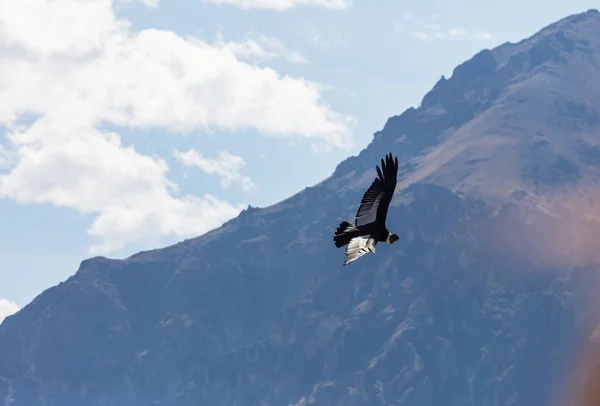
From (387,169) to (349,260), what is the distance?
24.0 ft

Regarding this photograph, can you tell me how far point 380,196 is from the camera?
60375 millimetres

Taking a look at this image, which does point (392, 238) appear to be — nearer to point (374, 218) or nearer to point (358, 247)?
point (374, 218)

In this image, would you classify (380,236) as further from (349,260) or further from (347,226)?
(349,260)

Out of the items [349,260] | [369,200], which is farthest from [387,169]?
[349,260]

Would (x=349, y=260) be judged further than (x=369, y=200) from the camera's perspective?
No

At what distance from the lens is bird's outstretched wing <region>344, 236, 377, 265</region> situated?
2131 inches

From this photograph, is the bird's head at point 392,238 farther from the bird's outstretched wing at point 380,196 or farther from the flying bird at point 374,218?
the bird's outstretched wing at point 380,196

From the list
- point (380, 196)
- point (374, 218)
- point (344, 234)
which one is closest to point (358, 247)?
point (344, 234)

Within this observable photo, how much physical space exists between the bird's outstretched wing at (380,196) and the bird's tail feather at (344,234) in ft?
2.15

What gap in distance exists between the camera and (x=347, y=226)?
194 ft

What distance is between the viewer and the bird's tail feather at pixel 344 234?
189 feet

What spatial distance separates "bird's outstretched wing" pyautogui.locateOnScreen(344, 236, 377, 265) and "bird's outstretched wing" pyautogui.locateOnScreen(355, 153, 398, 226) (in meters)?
2.38

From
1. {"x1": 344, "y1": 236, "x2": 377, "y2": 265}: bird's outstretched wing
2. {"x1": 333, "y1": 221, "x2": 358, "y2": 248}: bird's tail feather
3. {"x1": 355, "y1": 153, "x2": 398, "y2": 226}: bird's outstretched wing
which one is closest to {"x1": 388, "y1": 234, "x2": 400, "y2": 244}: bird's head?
{"x1": 355, "y1": 153, "x2": 398, "y2": 226}: bird's outstretched wing

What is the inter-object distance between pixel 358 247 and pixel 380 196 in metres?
5.57
